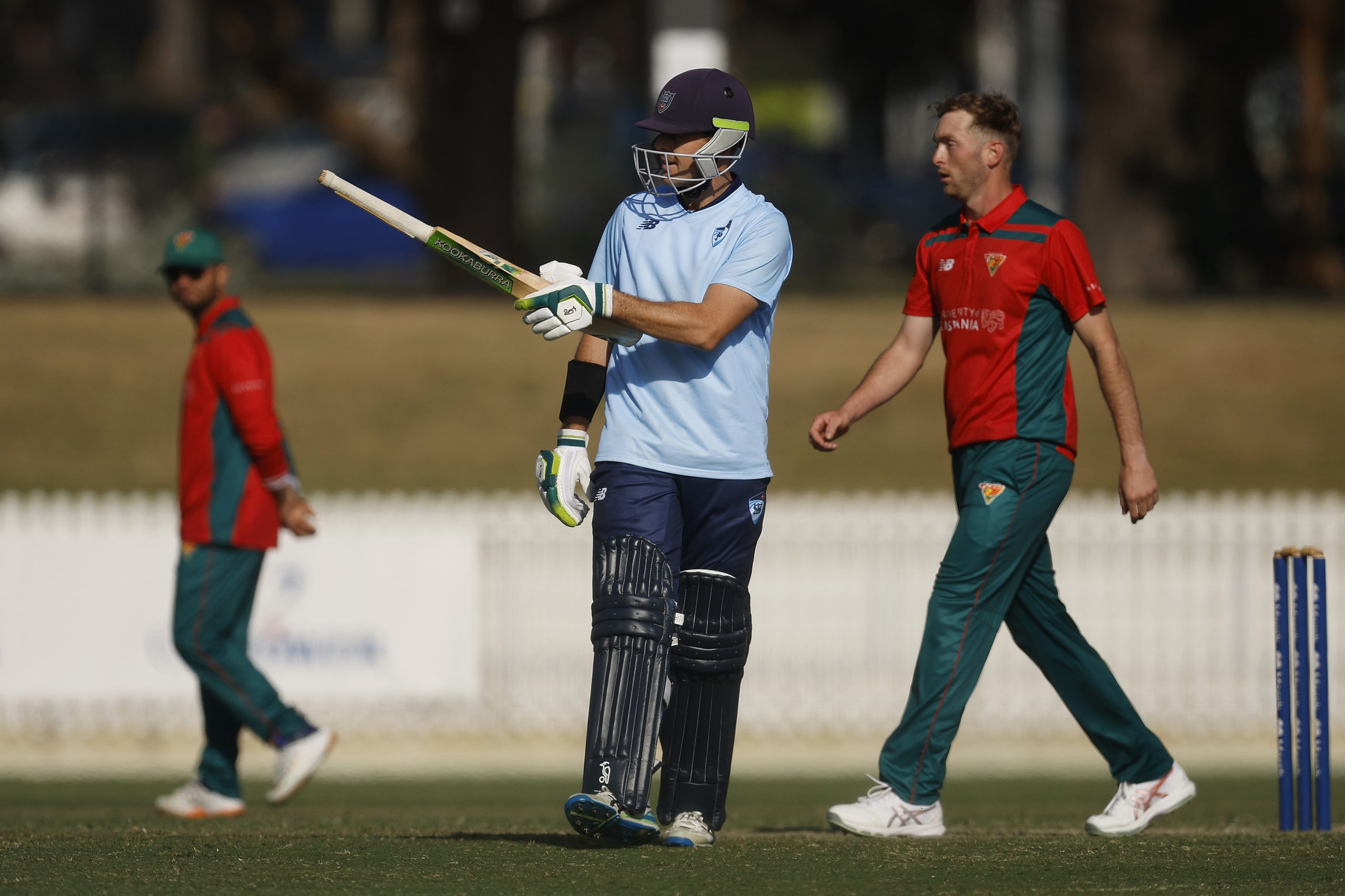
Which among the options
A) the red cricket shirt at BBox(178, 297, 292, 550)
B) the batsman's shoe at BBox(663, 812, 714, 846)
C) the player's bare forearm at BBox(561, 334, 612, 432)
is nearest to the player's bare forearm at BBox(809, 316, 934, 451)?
the player's bare forearm at BBox(561, 334, 612, 432)

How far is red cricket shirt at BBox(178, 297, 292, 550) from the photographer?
21.1 ft

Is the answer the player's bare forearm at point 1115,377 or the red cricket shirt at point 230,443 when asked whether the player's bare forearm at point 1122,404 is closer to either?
the player's bare forearm at point 1115,377

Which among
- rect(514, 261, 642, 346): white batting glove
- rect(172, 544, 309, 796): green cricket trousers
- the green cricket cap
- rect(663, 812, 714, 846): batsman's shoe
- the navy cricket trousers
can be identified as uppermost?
the green cricket cap

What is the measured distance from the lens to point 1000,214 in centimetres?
512

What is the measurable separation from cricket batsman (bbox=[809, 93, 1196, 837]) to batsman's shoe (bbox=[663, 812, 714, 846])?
1.74 ft

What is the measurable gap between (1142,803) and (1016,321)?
1502 millimetres

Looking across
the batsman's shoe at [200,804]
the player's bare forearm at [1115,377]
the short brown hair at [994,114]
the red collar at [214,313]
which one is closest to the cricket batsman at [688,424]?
the short brown hair at [994,114]

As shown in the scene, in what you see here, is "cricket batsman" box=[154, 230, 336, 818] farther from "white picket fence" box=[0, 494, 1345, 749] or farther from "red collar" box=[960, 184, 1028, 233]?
"white picket fence" box=[0, 494, 1345, 749]

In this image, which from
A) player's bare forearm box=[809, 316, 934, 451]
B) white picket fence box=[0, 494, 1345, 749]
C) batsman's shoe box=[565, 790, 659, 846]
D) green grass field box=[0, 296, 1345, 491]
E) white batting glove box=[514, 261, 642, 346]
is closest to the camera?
batsman's shoe box=[565, 790, 659, 846]

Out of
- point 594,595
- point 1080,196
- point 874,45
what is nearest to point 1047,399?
point 594,595

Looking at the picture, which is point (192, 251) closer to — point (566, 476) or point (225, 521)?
point (225, 521)

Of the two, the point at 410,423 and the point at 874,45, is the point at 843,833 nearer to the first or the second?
the point at 410,423

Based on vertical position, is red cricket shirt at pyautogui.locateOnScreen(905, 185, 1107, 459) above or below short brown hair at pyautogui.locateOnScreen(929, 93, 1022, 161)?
below

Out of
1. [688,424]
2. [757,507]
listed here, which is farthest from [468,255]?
[757,507]
